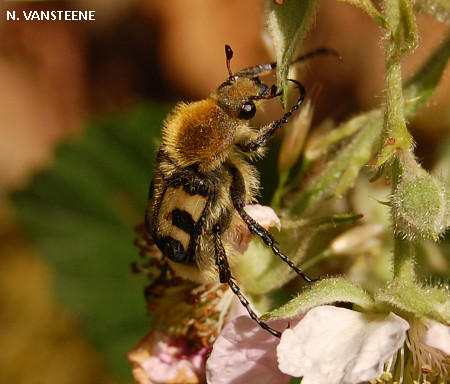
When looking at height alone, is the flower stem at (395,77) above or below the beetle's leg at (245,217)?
above

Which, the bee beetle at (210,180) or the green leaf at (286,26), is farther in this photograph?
the bee beetle at (210,180)

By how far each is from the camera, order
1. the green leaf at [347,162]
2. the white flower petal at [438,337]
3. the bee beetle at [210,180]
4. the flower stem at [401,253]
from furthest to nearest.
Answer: the green leaf at [347,162] < the bee beetle at [210,180] < the flower stem at [401,253] < the white flower petal at [438,337]

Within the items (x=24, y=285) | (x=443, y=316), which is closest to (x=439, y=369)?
(x=443, y=316)

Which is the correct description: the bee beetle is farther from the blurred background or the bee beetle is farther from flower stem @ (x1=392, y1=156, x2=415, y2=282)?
the blurred background

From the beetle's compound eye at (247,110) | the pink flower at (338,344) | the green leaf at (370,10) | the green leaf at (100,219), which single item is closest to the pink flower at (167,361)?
the pink flower at (338,344)

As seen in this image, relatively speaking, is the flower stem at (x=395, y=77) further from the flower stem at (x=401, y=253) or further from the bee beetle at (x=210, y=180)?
the bee beetle at (x=210, y=180)

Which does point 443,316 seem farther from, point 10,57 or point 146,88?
point 10,57
